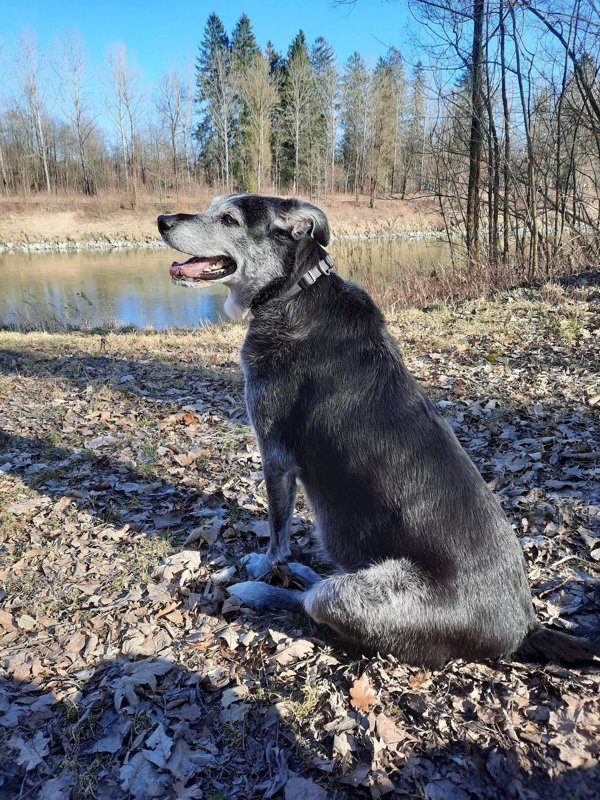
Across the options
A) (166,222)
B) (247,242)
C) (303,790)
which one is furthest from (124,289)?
(303,790)

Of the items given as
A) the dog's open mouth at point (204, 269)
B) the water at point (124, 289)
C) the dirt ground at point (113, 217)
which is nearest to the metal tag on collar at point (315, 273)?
the dog's open mouth at point (204, 269)

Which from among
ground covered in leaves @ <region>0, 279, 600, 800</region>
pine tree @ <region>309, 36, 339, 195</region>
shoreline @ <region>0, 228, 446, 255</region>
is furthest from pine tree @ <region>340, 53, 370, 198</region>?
ground covered in leaves @ <region>0, 279, 600, 800</region>

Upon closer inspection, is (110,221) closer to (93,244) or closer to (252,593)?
(93,244)

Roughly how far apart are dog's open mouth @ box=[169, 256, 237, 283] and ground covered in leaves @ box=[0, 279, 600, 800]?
1.78 metres

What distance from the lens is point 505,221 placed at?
1348 centimetres

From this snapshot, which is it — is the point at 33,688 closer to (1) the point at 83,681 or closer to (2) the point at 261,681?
(1) the point at 83,681

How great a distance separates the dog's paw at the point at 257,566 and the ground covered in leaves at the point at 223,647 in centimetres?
15

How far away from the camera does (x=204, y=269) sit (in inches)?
137

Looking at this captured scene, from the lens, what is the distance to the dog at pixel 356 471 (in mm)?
2357

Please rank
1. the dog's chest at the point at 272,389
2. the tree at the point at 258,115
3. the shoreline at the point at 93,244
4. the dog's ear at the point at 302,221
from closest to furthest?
the dog's chest at the point at 272,389 → the dog's ear at the point at 302,221 → the shoreline at the point at 93,244 → the tree at the point at 258,115

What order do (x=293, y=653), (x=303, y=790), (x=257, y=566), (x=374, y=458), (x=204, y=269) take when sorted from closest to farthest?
(x=303, y=790) < (x=374, y=458) < (x=293, y=653) < (x=257, y=566) < (x=204, y=269)

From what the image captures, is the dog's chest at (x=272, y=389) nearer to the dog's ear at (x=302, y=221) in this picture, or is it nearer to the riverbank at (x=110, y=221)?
the dog's ear at (x=302, y=221)

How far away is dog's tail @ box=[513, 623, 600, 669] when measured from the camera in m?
2.33

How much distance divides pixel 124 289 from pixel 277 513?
70.2 feet
